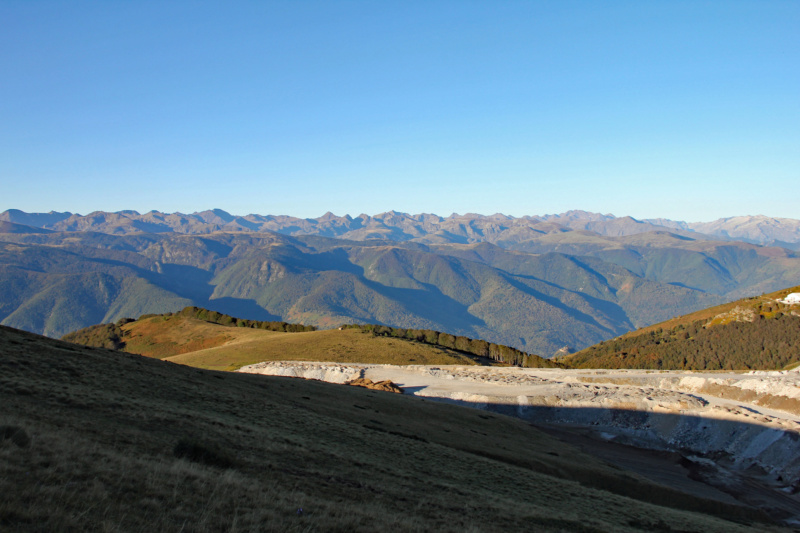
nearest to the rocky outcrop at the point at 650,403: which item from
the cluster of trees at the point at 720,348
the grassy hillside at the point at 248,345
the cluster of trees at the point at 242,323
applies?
the grassy hillside at the point at 248,345

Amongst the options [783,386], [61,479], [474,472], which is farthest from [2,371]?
[783,386]

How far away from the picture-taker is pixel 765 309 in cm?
13138

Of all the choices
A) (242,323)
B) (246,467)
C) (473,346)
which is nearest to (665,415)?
(246,467)

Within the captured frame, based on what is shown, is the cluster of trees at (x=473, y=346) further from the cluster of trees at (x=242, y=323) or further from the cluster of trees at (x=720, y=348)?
the cluster of trees at (x=720, y=348)

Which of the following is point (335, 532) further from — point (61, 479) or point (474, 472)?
point (474, 472)

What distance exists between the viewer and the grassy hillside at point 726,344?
367 feet

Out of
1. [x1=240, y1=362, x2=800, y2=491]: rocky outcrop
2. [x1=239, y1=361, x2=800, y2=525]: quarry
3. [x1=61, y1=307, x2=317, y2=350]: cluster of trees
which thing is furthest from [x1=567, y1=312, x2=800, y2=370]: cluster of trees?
[x1=61, y1=307, x2=317, y2=350]: cluster of trees

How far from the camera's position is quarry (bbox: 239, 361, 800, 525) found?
44.9m

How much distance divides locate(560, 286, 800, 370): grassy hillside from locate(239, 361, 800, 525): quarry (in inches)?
1640

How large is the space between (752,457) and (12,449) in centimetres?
6231

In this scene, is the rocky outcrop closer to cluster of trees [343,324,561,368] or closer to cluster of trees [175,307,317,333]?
cluster of trees [343,324,561,368]

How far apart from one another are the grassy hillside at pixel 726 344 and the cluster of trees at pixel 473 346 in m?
19.7

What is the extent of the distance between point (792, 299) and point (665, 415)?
10587 centimetres

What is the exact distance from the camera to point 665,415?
58.8 meters
